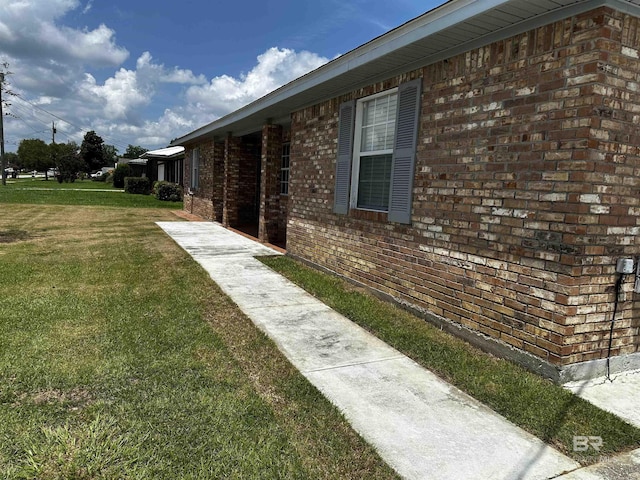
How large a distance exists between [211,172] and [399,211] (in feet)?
34.4

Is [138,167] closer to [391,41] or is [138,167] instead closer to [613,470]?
[391,41]

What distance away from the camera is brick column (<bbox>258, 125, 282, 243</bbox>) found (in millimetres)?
9531

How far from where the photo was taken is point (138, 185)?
97.9 feet

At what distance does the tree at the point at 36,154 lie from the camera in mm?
70812

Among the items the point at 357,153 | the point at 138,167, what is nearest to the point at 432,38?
the point at 357,153

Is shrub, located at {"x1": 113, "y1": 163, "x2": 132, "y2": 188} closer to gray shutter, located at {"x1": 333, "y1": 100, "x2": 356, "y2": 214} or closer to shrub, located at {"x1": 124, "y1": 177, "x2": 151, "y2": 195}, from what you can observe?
shrub, located at {"x1": 124, "y1": 177, "x2": 151, "y2": 195}

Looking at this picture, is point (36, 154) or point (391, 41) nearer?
point (391, 41)

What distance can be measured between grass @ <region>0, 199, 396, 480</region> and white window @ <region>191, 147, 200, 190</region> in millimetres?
11048

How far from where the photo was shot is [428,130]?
15.0 feet

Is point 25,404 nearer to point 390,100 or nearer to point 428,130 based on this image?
point 428,130

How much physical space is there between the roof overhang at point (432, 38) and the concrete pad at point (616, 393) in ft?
9.50

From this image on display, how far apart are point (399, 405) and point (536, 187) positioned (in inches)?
81.8

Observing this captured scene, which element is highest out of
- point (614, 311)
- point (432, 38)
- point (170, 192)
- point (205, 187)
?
point (432, 38)

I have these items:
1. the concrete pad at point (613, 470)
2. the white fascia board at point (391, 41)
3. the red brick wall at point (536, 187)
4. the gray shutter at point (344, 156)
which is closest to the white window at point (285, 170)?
the white fascia board at point (391, 41)
